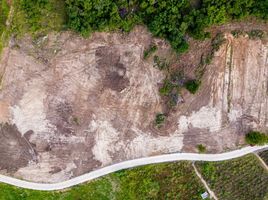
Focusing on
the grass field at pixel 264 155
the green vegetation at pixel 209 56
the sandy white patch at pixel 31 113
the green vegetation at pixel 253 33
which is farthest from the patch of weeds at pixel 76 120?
the grass field at pixel 264 155

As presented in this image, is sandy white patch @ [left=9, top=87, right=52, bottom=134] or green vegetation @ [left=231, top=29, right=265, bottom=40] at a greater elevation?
green vegetation @ [left=231, top=29, right=265, bottom=40]

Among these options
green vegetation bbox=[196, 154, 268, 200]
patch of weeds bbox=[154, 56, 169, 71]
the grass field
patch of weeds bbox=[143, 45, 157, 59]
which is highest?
patch of weeds bbox=[143, 45, 157, 59]

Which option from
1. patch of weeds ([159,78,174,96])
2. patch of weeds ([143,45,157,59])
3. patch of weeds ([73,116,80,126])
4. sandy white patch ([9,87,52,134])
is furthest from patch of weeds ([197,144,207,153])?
sandy white patch ([9,87,52,134])

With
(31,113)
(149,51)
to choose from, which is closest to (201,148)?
(149,51)

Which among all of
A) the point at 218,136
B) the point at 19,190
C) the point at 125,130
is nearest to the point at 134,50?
the point at 125,130

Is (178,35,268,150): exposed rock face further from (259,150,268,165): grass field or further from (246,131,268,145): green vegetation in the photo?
(259,150,268,165): grass field

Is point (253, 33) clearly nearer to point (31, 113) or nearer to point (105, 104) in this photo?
point (105, 104)

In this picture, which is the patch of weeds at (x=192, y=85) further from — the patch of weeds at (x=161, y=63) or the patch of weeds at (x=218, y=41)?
the patch of weeds at (x=218, y=41)

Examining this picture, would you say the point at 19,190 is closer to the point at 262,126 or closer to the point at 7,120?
the point at 7,120
